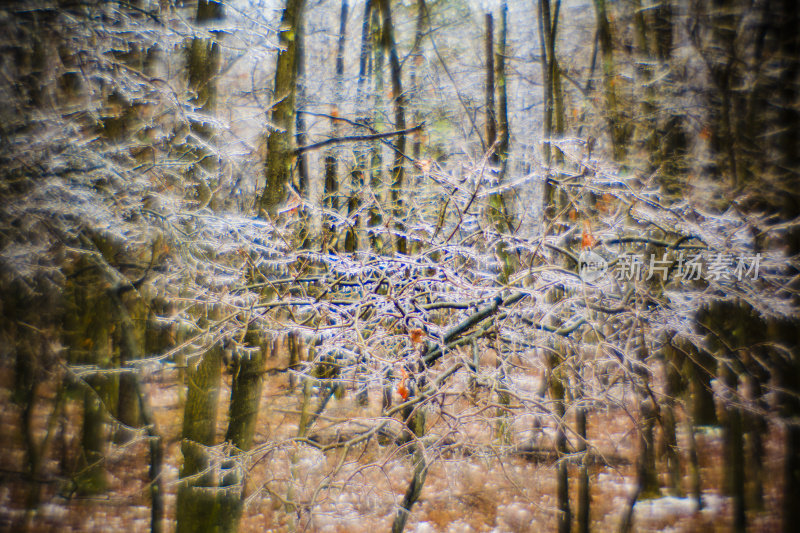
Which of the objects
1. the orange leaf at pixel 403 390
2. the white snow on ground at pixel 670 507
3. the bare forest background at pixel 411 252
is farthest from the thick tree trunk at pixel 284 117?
the white snow on ground at pixel 670 507

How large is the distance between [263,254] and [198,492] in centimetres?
226

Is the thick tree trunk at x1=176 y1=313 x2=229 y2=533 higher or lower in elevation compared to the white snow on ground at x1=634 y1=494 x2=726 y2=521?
higher

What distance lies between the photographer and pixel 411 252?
427cm

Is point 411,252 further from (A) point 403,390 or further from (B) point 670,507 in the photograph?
(B) point 670,507

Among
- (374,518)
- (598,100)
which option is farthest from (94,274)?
(598,100)

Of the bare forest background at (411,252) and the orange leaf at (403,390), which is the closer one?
the orange leaf at (403,390)

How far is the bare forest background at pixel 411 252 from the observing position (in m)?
2.52

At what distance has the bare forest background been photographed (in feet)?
8.25

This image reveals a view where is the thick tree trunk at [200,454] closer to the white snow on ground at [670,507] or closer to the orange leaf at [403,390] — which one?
the orange leaf at [403,390]

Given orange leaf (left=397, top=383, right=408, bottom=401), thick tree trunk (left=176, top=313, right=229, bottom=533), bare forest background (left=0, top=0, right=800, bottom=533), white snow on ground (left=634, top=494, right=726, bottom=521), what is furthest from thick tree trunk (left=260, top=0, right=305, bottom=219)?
white snow on ground (left=634, top=494, right=726, bottom=521)

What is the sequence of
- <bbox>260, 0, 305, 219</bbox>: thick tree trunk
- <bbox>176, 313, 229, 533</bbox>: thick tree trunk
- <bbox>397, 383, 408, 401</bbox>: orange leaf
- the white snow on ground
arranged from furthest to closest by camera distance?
the white snow on ground
<bbox>260, 0, 305, 219</bbox>: thick tree trunk
<bbox>176, 313, 229, 533</bbox>: thick tree trunk
<bbox>397, 383, 408, 401</bbox>: orange leaf

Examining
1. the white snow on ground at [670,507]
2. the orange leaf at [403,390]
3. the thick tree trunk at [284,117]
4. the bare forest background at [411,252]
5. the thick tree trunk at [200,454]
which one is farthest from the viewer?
the white snow on ground at [670,507]

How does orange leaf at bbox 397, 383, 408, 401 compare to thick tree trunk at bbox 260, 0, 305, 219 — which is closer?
orange leaf at bbox 397, 383, 408, 401

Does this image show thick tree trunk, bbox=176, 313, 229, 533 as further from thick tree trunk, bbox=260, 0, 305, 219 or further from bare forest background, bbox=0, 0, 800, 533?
thick tree trunk, bbox=260, 0, 305, 219
